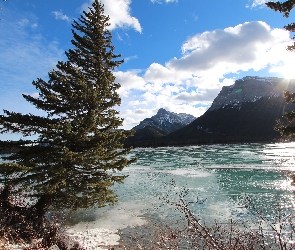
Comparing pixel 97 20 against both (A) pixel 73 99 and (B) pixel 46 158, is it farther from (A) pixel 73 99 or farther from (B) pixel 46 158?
(B) pixel 46 158

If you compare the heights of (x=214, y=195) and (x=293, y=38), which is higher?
(x=293, y=38)

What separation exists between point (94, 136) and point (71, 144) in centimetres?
130

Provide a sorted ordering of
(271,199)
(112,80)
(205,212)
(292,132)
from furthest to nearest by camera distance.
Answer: (271,199) → (205,212) → (112,80) → (292,132)

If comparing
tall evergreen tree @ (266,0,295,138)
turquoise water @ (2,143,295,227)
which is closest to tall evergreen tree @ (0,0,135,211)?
turquoise water @ (2,143,295,227)

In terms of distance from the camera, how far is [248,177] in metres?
32.5

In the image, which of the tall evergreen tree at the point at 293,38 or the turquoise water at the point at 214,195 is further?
the turquoise water at the point at 214,195

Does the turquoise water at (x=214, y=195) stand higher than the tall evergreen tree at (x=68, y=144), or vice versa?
the tall evergreen tree at (x=68, y=144)

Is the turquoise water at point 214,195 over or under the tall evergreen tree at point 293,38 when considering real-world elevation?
under

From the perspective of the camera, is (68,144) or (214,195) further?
(214,195)

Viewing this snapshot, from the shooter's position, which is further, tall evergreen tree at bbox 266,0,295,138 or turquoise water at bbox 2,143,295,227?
turquoise water at bbox 2,143,295,227

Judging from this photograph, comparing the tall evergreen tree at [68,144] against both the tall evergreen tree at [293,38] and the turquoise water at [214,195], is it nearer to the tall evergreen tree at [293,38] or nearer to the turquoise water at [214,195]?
the turquoise water at [214,195]

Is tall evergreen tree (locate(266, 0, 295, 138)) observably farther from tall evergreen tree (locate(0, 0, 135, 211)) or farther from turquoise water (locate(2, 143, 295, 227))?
tall evergreen tree (locate(0, 0, 135, 211))

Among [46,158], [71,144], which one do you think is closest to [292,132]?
[71,144]

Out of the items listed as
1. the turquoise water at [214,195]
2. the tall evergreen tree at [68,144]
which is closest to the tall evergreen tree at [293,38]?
the turquoise water at [214,195]
